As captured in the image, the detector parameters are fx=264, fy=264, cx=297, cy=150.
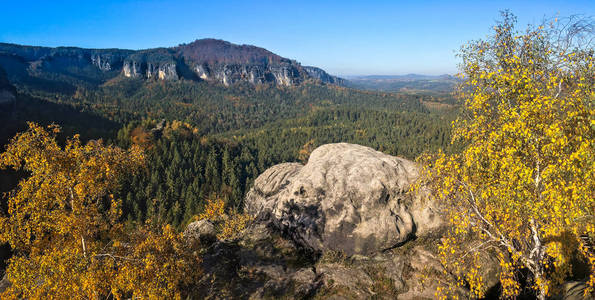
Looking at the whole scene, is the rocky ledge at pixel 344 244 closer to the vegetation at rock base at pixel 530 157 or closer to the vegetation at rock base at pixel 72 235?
the vegetation at rock base at pixel 530 157

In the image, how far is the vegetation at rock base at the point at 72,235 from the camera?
1145 cm

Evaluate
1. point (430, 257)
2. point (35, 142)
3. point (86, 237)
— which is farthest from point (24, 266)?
point (430, 257)

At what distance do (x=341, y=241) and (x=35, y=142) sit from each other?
18.3m

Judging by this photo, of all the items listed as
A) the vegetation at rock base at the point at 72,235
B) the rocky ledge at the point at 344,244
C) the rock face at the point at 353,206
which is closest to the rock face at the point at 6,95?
the vegetation at rock base at the point at 72,235

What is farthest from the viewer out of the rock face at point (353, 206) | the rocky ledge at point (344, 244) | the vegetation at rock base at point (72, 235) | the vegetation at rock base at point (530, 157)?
the rock face at point (353, 206)

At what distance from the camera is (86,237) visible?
13.7 m

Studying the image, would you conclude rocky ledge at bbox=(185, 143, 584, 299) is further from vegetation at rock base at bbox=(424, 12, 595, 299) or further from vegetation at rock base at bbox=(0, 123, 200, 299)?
vegetation at rock base at bbox=(0, 123, 200, 299)

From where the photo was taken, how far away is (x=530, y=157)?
37.1 ft

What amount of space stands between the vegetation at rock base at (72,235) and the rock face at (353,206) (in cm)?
930

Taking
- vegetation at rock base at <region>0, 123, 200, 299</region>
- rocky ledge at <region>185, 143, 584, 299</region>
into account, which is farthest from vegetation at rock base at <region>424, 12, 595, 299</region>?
vegetation at rock base at <region>0, 123, 200, 299</region>

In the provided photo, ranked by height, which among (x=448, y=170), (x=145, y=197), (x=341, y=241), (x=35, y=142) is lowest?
(x=145, y=197)

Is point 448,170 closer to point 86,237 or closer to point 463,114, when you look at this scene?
point 463,114

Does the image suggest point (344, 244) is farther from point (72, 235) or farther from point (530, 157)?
point (72, 235)

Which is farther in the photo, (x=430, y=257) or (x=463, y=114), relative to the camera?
(x=430, y=257)
